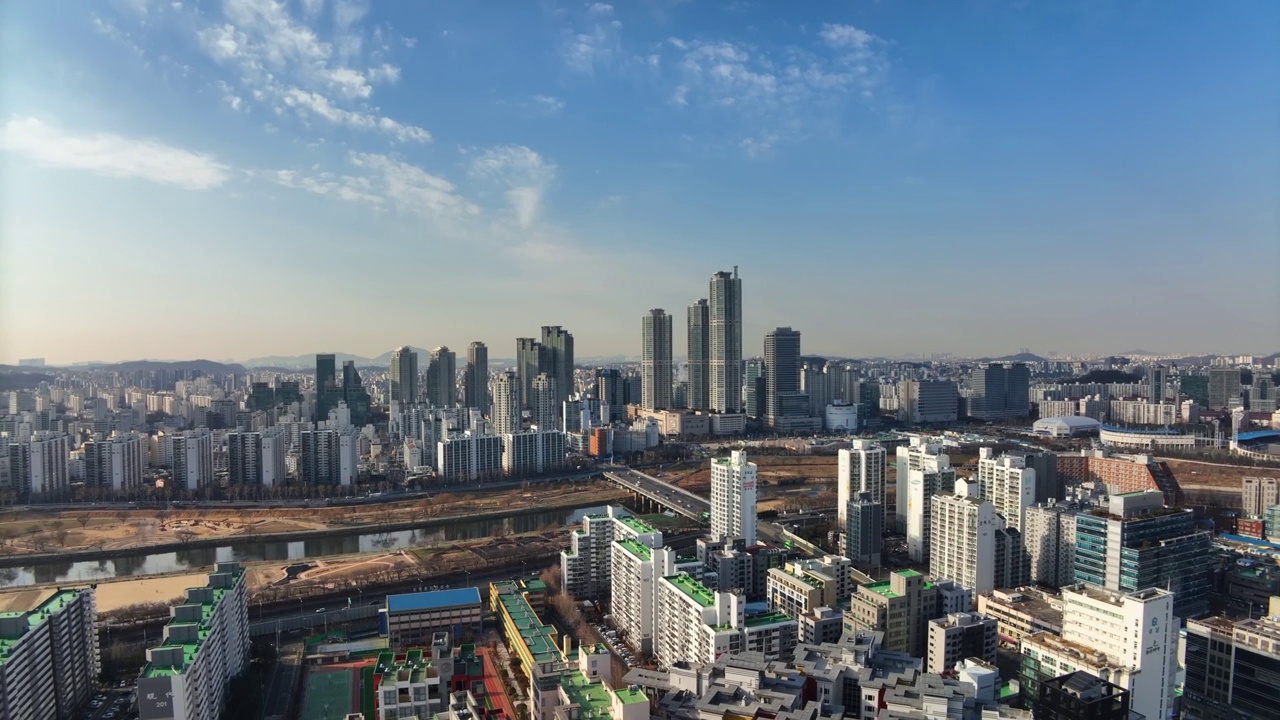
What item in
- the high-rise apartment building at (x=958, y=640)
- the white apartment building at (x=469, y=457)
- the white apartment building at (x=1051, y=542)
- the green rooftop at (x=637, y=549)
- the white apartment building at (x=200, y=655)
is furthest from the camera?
the white apartment building at (x=469, y=457)

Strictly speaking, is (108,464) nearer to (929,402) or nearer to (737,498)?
(737,498)

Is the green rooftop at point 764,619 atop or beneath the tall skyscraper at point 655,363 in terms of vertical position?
beneath

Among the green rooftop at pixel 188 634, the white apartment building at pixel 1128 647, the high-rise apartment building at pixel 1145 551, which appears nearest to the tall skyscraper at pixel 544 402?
the high-rise apartment building at pixel 1145 551

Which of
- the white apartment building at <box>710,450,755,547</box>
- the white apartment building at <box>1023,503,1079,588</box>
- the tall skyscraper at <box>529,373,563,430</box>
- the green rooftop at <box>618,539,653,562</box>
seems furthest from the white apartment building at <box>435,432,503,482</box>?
the white apartment building at <box>1023,503,1079,588</box>

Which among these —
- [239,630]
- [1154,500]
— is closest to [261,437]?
[239,630]

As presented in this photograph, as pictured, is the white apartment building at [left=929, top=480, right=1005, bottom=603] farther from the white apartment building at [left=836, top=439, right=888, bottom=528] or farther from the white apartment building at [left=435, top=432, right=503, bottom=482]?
the white apartment building at [left=435, top=432, right=503, bottom=482]

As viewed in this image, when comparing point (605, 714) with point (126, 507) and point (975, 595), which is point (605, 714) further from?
point (126, 507)

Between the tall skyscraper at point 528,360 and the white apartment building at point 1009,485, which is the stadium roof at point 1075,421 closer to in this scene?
the white apartment building at point 1009,485
